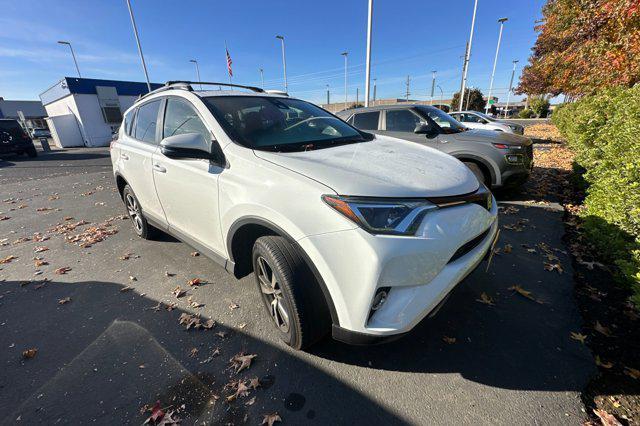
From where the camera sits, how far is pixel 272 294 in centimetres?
222

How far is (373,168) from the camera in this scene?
1913 mm

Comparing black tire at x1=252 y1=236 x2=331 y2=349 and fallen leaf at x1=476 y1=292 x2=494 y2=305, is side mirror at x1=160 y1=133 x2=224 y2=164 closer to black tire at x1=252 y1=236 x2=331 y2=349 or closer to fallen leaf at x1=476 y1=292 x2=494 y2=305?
black tire at x1=252 y1=236 x2=331 y2=349

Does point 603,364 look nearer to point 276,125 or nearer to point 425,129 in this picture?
point 276,125

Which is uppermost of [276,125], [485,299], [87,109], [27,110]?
[27,110]

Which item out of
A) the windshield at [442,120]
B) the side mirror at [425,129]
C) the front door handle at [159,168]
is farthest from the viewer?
the windshield at [442,120]

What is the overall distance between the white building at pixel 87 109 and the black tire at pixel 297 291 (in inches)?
1217

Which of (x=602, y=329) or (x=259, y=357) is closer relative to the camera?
(x=259, y=357)

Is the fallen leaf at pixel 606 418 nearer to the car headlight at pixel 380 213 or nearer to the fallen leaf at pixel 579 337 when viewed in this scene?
the fallen leaf at pixel 579 337

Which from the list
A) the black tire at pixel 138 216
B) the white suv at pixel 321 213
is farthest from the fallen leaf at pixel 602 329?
the black tire at pixel 138 216

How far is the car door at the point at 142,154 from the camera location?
3248 millimetres

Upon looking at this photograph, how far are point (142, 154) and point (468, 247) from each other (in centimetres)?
343

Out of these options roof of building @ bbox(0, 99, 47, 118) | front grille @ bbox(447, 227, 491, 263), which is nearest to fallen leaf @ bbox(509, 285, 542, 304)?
front grille @ bbox(447, 227, 491, 263)

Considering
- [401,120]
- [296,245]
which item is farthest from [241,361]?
[401,120]

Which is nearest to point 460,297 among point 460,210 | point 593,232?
point 460,210
